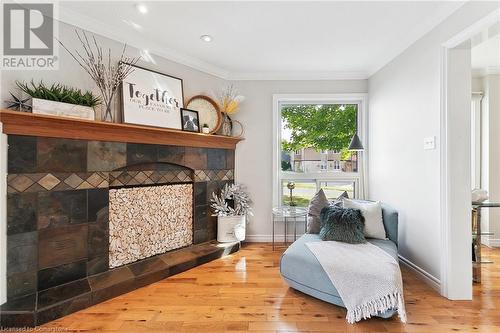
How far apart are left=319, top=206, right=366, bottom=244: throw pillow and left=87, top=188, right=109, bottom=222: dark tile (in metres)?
2.12

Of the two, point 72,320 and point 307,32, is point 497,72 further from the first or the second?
point 72,320

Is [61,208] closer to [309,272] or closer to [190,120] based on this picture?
[190,120]

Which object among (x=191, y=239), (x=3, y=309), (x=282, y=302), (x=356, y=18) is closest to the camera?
(x=3, y=309)

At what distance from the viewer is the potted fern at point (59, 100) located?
203 cm

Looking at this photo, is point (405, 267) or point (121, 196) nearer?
point (121, 196)

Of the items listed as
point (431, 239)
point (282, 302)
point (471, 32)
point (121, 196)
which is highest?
point (471, 32)

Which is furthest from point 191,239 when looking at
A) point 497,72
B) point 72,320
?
point 497,72

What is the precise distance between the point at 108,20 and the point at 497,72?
4728mm

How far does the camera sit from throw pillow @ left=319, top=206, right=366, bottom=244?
2518 mm

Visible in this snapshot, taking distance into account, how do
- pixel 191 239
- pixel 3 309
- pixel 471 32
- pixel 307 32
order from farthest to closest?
pixel 191 239, pixel 307 32, pixel 471 32, pixel 3 309

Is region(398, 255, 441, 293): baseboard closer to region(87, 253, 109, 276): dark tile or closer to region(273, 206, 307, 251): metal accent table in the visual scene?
region(273, 206, 307, 251): metal accent table

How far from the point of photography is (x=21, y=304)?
1876 millimetres

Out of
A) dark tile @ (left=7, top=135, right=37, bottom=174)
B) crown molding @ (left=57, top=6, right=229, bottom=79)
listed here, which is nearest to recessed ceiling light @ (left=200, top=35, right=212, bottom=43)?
crown molding @ (left=57, top=6, right=229, bottom=79)

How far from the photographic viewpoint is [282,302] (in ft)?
7.12
